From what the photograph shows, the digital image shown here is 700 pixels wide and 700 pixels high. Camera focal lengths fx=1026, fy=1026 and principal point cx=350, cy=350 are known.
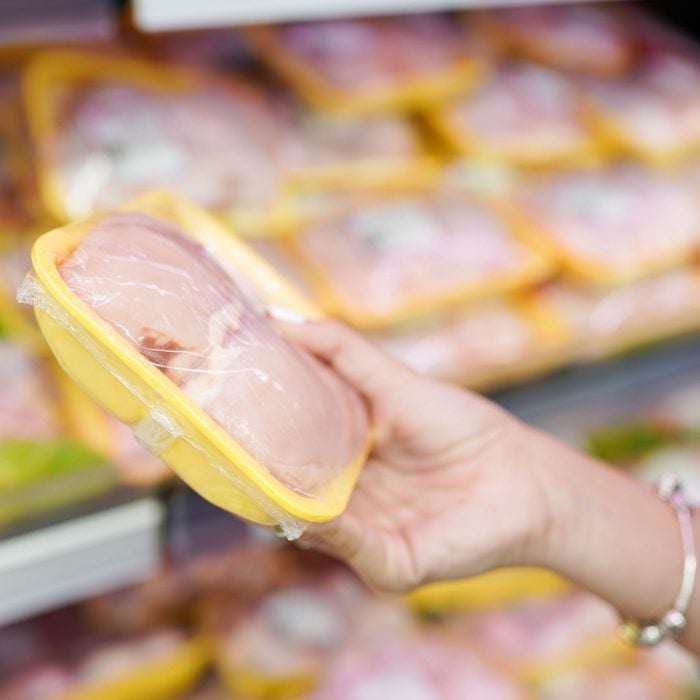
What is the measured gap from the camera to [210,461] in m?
0.74

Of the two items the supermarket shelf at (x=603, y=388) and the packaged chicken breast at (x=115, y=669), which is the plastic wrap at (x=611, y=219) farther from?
the packaged chicken breast at (x=115, y=669)

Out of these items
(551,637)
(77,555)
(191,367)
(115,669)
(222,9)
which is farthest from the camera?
(551,637)

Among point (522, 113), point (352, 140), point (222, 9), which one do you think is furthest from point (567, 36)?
point (222, 9)

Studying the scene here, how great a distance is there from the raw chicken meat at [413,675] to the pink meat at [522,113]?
815mm

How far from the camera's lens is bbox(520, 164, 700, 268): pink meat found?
1667 mm

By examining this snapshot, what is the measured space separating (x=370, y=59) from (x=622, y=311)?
0.56 m

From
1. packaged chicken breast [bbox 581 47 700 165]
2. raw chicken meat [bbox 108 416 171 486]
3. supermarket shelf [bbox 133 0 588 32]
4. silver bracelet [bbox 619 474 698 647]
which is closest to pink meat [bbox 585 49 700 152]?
packaged chicken breast [bbox 581 47 700 165]

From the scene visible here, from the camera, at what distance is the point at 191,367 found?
77 cm

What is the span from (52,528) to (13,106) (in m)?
0.61

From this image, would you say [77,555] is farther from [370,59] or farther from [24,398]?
[370,59]

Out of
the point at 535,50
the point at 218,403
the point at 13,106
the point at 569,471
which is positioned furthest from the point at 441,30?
the point at 218,403

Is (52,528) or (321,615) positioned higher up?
(52,528)

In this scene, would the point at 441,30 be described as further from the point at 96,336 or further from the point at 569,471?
the point at 96,336

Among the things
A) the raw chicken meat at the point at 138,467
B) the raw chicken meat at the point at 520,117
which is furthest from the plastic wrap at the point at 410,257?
the raw chicken meat at the point at 138,467
